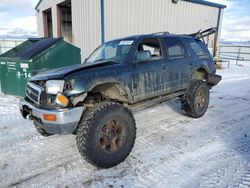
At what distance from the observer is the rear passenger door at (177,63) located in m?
4.14

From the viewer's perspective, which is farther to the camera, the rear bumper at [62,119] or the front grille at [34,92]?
the front grille at [34,92]

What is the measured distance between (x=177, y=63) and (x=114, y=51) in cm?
133

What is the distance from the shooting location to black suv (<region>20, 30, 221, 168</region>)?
2758 millimetres

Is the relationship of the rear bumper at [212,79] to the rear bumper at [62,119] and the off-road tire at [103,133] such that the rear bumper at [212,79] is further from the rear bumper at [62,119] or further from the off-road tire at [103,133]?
the rear bumper at [62,119]

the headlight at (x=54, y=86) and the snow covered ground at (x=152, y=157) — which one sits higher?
the headlight at (x=54, y=86)

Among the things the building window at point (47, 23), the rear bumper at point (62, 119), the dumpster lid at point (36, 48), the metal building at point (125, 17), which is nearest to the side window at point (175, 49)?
the rear bumper at point (62, 119)

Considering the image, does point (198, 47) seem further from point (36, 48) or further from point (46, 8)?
point (46, 8)

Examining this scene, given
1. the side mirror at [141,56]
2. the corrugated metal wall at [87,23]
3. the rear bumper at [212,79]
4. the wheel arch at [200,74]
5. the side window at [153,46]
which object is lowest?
the rear bumper at [212,79]

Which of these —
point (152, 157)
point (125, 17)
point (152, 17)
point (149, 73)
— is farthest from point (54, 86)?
point (152, 17)

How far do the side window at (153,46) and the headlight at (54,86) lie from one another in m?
1.80

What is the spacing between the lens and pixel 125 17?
1005cm

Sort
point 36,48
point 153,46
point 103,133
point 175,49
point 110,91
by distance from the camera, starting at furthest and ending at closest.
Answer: point 36,48 → point 175,49 → point 153,46 → point 110,91 → point 103,133

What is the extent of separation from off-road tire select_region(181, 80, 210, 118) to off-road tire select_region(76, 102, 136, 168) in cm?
199

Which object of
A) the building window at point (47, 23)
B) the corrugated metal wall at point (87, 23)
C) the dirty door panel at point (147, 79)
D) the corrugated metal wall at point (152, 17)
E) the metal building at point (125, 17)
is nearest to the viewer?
the dirty door panel at point (147, 79)
